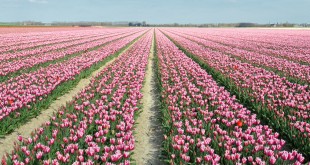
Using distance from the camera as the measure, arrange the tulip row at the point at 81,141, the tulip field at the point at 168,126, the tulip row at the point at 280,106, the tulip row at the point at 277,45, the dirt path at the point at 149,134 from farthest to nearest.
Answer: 1. the tulip row at the point at 277,45
2. the tulip row at the point at 280,106
3. the dirt path at the point at 149,134
4. the tulip field at the point at 168,126
5. the tulip row at the point at 81,141

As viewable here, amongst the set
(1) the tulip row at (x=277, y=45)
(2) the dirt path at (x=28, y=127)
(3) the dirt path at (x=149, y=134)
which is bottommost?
(3) the dirt path at (x=149, y=134)

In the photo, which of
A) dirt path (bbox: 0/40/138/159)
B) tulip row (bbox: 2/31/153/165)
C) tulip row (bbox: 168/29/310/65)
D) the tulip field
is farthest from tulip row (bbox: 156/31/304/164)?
tulip row (bbox: 168/29/310/65)

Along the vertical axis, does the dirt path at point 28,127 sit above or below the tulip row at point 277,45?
below

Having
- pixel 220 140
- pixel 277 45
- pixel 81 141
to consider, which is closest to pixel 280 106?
pixel 220 140

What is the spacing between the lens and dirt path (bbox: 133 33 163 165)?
620cm

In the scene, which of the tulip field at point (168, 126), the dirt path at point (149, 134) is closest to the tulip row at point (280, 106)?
the tulip field at point (168, 126)

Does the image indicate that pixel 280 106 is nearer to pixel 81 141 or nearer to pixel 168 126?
pixel 168 126

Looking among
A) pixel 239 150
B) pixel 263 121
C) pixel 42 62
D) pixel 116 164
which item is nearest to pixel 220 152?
pixel 239 150

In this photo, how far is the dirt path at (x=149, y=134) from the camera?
6199 mm

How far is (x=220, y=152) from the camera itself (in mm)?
5758

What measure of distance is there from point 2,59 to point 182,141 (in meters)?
16.0

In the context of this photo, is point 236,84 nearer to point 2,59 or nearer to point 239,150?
point 239,150

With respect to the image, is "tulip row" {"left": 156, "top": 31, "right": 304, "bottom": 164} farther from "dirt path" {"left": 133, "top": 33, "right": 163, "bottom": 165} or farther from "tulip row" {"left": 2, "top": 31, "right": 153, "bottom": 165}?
"tulip row" {"left": 2, "top": 31, "right": 153, "bottom": 165}

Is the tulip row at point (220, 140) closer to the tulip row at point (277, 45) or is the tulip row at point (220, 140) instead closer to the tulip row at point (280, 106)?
the tulip row at point (280, 106)
